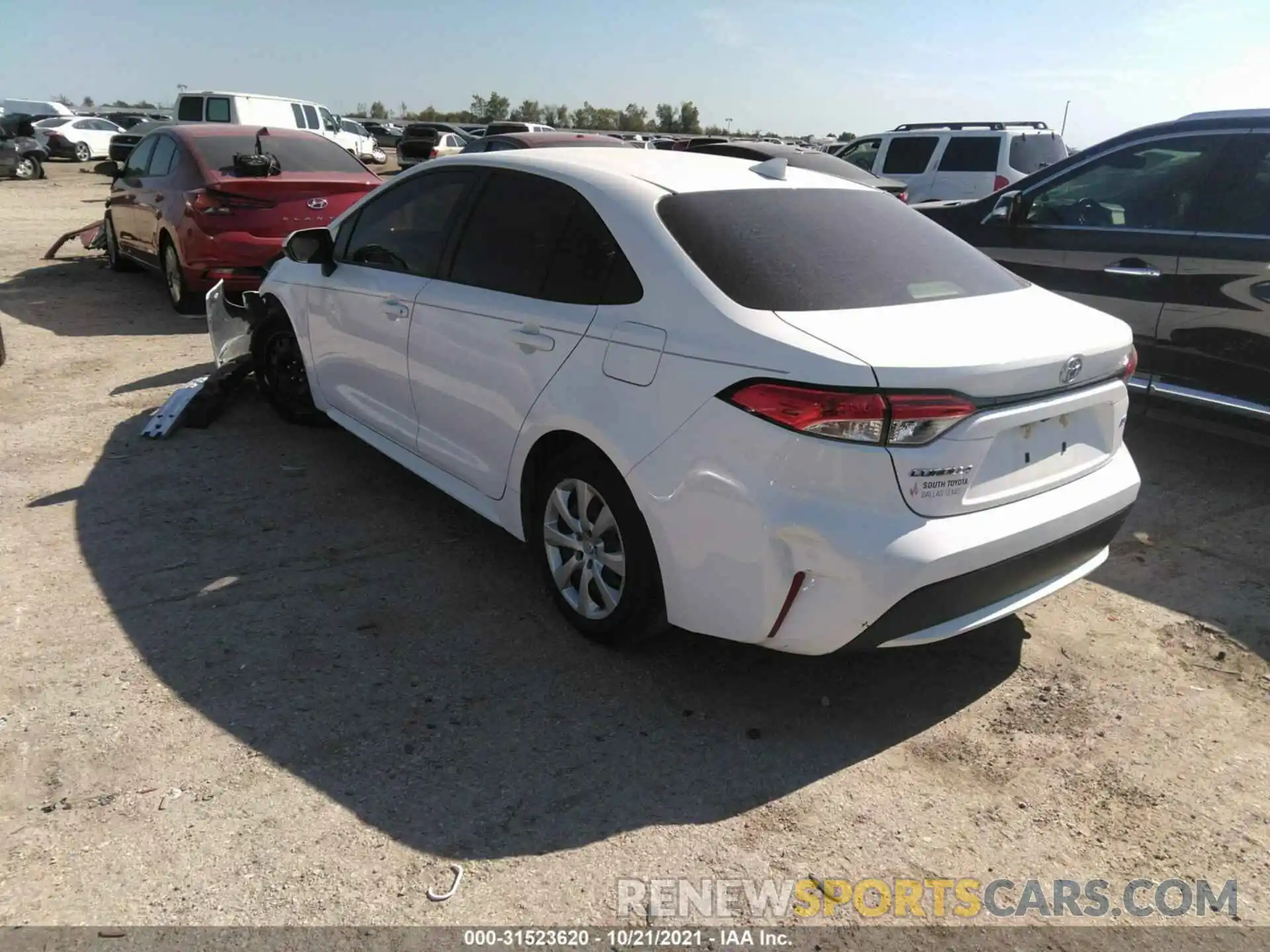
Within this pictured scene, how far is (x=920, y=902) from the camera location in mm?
2510

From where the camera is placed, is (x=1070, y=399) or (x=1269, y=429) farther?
(x=1269, y=429)

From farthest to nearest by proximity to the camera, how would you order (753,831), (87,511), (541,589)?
1. (87,511)
2. (541,589)
3. (753,831)

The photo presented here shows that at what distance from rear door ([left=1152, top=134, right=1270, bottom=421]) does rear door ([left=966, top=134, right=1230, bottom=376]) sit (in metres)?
0.08

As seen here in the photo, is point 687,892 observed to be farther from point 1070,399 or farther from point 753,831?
point 1070,399

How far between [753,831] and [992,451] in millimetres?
1310

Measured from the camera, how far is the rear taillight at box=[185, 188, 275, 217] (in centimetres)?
811

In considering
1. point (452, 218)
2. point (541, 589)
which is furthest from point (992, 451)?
point (452, 218)

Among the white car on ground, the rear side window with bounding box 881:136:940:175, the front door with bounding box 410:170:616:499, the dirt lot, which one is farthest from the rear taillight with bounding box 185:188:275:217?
the white car on ground

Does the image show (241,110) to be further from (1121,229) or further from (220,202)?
(1121,229)

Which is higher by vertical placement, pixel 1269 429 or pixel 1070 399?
pixel 1070 399

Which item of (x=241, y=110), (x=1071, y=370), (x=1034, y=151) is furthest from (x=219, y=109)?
(x=1071, y=370)

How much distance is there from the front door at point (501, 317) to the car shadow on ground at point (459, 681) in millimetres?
546

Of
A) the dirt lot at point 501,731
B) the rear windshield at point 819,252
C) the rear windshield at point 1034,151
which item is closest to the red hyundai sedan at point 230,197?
the dirt lot at point 501,731

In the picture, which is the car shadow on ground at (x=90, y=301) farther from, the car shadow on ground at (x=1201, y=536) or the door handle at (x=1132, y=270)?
the car shadow on ground at (x=1201, y=536)
